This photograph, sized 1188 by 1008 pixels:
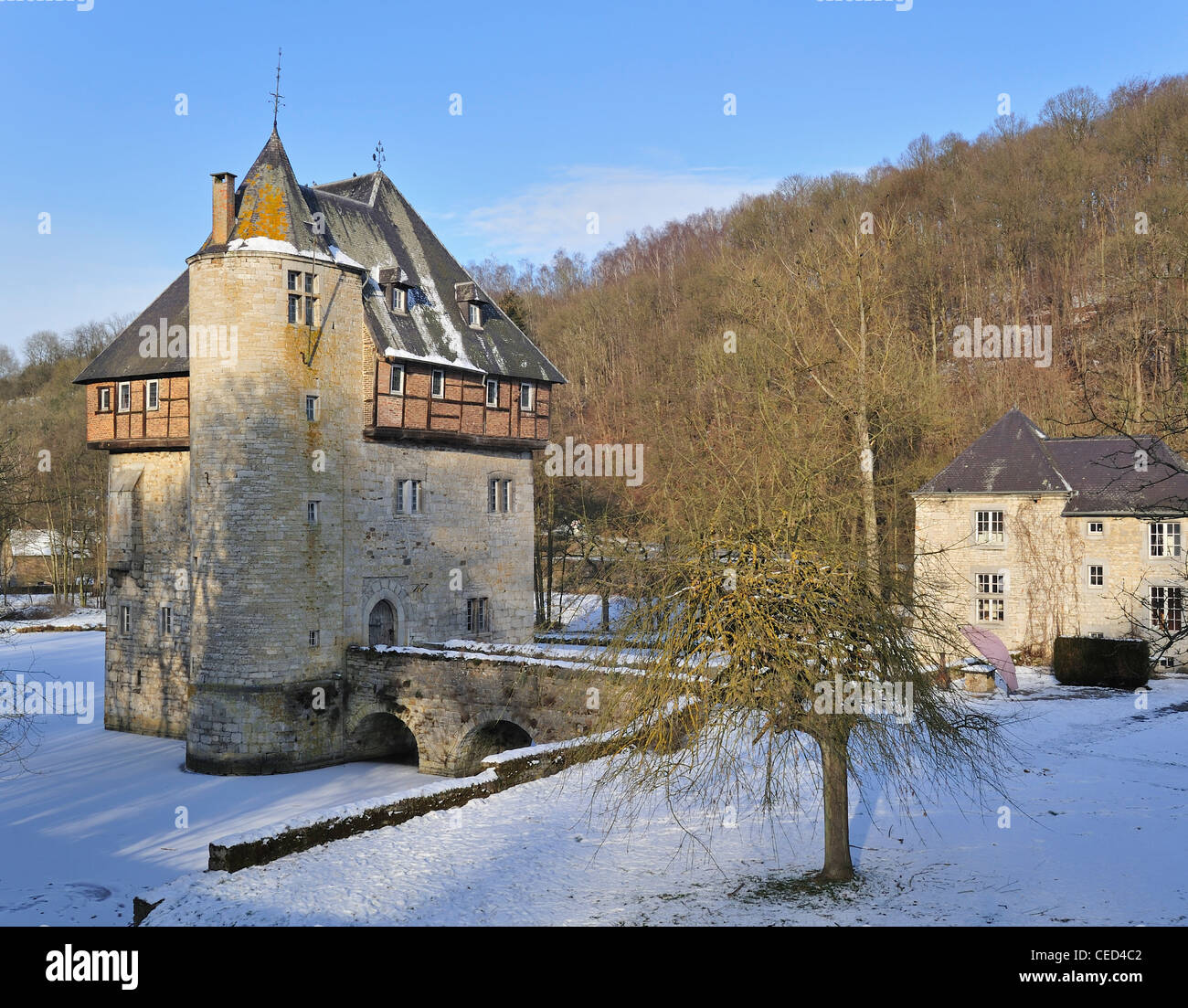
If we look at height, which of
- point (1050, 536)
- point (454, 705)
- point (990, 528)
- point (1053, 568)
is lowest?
point (454, 705)

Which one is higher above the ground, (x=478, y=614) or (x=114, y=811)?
(x=478, y=614)

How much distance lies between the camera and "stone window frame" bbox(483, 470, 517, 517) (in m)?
24.0

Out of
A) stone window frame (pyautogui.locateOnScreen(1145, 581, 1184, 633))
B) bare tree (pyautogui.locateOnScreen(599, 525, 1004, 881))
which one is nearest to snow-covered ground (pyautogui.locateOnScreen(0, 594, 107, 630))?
stone window frame (pyautogui.locateOnScreen(1145, 581, 1184, 633))

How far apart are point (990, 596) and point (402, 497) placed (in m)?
14.8

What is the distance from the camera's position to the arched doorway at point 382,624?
21375 mm

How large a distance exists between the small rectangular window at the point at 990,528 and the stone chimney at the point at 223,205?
749 inches

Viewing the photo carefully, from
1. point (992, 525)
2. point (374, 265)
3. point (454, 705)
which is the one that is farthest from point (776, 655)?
point (992, 525)

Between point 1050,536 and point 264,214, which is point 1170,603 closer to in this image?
point 1050,536

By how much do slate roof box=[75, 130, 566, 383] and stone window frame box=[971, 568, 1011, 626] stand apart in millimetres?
11943

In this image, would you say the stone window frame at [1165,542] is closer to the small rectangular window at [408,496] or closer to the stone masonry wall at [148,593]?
the small rectangular window at [408,496]

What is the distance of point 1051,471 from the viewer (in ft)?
79.3
